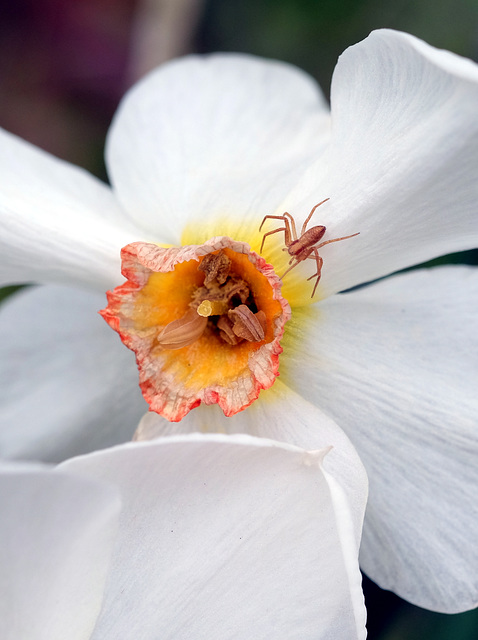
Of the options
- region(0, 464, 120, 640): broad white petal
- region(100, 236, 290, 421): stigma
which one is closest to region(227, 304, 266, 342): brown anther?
region(100, 236, 290, 421): stigma

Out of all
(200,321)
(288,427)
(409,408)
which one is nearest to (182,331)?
(200,321)

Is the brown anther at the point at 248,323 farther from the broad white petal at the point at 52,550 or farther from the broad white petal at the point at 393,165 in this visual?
the broad white petal at the point at 52,550

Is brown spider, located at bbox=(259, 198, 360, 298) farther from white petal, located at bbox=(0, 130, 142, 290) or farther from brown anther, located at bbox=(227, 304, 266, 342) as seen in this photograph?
white petal, located at bbox=(0, 130, 142, 290)

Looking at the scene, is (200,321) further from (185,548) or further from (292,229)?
(185,548)

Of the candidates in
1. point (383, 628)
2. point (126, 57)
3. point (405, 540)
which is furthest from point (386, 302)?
point (126, 57)

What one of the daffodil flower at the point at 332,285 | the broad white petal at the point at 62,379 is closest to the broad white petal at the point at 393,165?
the daffodil flower at the point at 332,285

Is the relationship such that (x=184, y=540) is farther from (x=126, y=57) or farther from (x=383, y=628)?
(x=126, y=57)

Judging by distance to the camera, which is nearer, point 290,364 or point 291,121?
point 290,364
